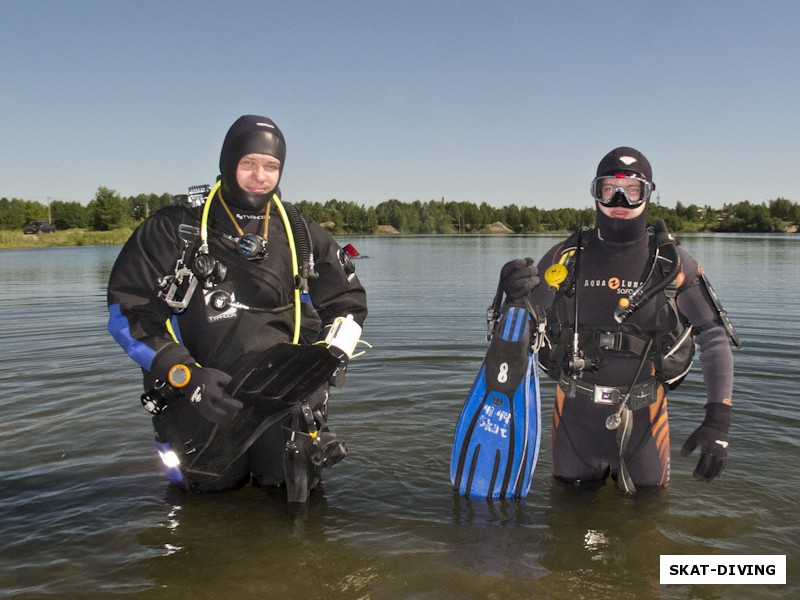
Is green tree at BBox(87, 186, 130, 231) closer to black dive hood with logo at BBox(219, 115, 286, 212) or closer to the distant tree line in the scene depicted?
the distant tree line

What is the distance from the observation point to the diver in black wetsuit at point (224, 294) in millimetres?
3346

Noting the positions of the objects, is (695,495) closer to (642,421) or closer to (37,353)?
(642,421)

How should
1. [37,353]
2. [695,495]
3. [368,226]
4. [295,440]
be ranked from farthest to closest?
[368,226] → [37,353] → [695,495] → [295,440]

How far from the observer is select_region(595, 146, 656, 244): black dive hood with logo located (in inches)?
144

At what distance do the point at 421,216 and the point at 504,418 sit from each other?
145 m

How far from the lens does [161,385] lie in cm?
333

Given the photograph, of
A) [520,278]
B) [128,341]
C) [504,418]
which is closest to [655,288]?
[520,278]

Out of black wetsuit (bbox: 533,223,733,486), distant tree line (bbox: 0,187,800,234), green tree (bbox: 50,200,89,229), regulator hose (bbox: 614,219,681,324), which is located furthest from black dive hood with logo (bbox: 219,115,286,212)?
green tree (bbox: 50,200,89,229)

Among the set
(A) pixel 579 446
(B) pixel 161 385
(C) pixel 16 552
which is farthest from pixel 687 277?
(C) pixel 16 552

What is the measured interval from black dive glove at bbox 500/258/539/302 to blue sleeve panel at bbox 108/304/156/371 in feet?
6.65

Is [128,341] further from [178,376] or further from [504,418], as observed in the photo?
[504,418]

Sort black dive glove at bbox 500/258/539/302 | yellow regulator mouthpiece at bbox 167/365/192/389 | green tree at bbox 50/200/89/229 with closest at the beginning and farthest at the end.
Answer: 1. yellow regulator mouthpiece at bbox 167/365/192/389
2. black dive glove at bbox 500/258/539/302
3. green tree at bbox 50/200/89/229

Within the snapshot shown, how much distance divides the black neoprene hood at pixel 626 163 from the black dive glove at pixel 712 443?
1.39 m

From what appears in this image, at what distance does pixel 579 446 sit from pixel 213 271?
2374 mm
